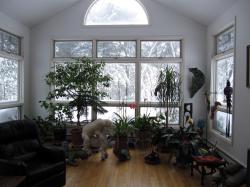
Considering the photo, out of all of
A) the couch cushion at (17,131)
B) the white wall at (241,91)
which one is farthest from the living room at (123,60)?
the couch cushion at (17,131)

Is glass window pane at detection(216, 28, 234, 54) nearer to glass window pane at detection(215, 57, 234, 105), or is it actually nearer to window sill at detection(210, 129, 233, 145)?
glass window pane at detection(215, 57, 234, 105)

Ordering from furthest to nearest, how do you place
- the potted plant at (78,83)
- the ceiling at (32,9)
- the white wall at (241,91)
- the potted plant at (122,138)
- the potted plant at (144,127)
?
1. the potted plant at (144,127)
2. the potted plant at (78,83)
3. the ceiling at (32,9)
4. the potted plant at (122,138)
5. the white wall at (241,91)

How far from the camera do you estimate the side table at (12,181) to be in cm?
238

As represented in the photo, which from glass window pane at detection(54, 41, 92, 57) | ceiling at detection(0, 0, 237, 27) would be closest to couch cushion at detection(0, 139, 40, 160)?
ceiling at detection(0, 0, 237, 27)

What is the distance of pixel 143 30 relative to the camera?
232 inches

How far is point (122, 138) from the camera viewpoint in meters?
4.87

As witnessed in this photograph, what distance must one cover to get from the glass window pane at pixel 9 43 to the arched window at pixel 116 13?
172cm

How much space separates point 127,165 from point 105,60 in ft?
9.01

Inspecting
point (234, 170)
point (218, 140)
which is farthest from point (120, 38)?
point (234, 170)

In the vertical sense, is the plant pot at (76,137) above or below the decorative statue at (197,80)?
below

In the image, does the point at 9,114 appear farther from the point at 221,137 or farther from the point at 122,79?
the point at 221,137

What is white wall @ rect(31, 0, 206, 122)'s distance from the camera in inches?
229

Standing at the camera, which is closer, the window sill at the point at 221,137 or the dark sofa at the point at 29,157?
the dark sofa at the point at 29,157

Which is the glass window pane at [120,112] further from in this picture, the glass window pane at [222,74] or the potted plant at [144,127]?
the glass window pane at [222,74]
